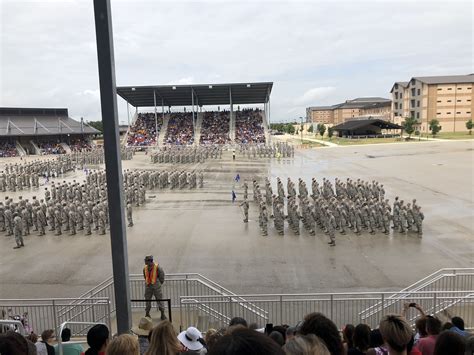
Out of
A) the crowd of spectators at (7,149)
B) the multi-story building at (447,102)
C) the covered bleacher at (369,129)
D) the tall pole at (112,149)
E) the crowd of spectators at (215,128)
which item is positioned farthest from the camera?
the multi-story building at (447,102)

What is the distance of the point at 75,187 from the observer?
69.1 ft

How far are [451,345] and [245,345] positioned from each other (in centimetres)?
206

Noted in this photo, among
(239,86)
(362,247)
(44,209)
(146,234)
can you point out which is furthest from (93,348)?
(239,86)

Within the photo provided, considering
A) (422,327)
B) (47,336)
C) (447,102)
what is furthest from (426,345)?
(447,102)

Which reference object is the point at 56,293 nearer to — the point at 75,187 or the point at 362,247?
the point at 362,247

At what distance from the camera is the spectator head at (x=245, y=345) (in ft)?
4.36

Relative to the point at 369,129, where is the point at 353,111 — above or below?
above

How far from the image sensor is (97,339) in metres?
3.26

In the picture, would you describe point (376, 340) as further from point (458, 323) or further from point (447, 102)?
point (447, 102)

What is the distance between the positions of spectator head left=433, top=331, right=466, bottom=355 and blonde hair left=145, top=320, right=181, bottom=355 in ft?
5.89

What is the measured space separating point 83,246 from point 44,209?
3912mm

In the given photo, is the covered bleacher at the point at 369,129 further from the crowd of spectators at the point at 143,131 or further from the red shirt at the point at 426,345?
the red shirt at the point at 426,345

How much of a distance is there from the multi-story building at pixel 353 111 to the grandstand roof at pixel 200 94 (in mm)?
56743

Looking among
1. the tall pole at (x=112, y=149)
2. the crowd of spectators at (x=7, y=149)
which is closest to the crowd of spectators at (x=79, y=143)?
the crowd of spectators at (x=7, y=149)
